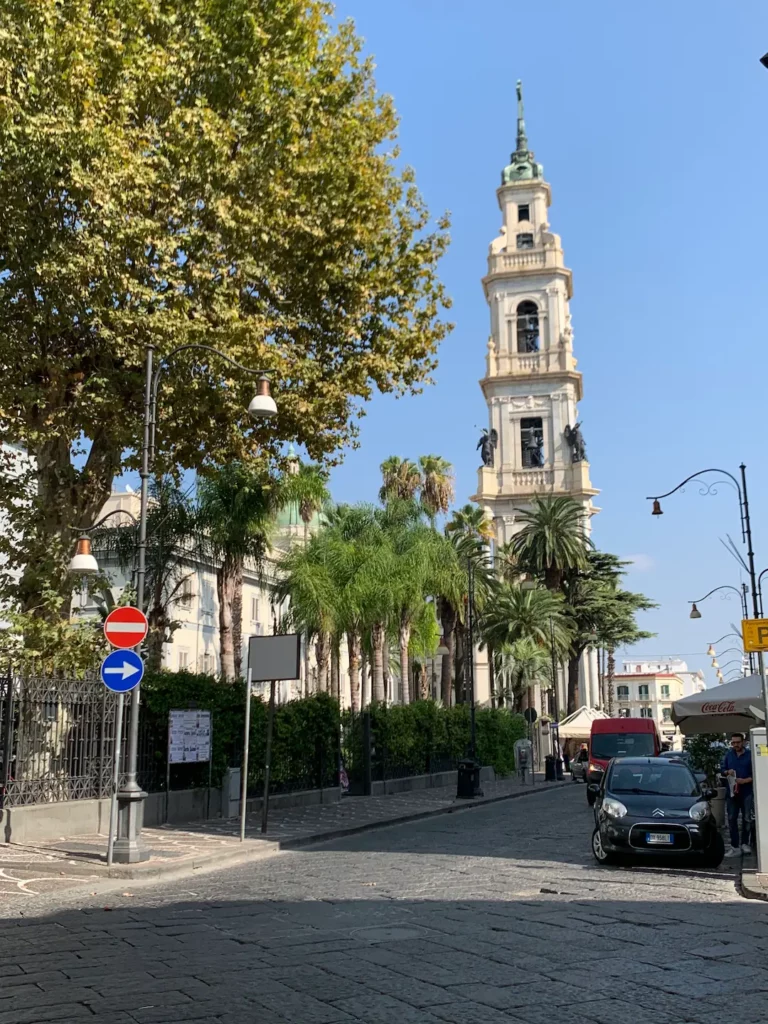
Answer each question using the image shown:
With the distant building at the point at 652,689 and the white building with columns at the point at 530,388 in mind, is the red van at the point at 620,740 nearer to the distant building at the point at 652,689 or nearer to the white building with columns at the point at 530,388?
the white building with columns at the point at 530,388

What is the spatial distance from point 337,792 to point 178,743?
851cm

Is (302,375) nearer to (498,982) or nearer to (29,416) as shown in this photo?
(29,416)

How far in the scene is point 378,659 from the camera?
143ft

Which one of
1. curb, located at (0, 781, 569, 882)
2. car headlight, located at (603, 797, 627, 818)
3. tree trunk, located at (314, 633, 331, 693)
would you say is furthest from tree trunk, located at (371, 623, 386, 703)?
car headlight, located at (603, 797, 627, 818)

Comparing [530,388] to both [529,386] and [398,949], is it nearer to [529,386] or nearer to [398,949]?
Result: [529,386]

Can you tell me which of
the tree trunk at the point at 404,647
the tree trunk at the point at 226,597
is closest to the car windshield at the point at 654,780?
the tree trunk at the point at 226,597

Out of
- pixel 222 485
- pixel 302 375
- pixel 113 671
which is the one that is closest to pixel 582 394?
pixel 222 485

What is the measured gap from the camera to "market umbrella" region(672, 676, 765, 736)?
18.3 meters

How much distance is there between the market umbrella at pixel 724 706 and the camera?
18.3 meters

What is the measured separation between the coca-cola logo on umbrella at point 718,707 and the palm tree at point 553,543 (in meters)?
42.3

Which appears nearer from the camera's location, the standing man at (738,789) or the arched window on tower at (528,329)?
the standing man at (738,789)

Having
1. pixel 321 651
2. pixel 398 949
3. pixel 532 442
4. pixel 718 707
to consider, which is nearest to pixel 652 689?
pixel 532 442

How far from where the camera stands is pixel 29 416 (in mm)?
20062

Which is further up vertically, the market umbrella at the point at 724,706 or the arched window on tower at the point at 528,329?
the arched window on tower at the point at 528,329
